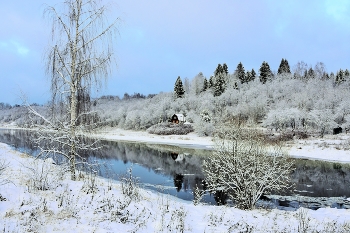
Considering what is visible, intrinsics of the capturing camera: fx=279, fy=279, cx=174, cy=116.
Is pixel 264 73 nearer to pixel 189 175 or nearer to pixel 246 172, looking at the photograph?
pixel 189 175

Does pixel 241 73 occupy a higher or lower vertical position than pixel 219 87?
higher

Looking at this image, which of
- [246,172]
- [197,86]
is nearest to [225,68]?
[197,86]

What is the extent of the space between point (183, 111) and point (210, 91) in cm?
1122

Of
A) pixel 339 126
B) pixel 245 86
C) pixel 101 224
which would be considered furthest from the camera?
pixel 245 86

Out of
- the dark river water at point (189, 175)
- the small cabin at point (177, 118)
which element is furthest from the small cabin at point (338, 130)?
the small cabin at point (177, 118)

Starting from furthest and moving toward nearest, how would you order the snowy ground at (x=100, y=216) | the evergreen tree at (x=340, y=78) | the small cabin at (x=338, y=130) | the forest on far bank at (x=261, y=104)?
the evergreen tree at (x=340, y=78) → the forest on far bank at (x=261, y=104) → the small cabin at (x=338, y=130) → the snowy ground at (x=100, y=216)

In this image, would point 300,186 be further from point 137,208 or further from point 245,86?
point 245,86

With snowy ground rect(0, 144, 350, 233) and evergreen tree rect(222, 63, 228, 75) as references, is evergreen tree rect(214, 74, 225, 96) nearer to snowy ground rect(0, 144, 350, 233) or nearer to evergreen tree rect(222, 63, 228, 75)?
evergreen tree rect(222, 63, 228, 75)

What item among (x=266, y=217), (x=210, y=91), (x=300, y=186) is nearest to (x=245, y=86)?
(x=210, y=91)

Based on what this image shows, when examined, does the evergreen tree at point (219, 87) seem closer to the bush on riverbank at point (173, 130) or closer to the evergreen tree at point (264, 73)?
the evergreen tree at point (264, 73)

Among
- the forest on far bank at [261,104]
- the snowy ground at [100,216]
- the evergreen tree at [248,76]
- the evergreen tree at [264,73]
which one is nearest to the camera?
the snowy ground at [100,216]

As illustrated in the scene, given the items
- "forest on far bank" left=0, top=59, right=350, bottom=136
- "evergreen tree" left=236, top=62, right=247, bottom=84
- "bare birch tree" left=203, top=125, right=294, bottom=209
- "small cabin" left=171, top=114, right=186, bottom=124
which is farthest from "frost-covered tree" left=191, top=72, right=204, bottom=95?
"bare birch tree" left=203, top=125, right=294, bottom=209

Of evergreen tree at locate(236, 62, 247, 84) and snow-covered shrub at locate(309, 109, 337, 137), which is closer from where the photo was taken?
snow-covered shrub at locate(309, 109, 337, 137)

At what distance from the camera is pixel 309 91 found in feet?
232
